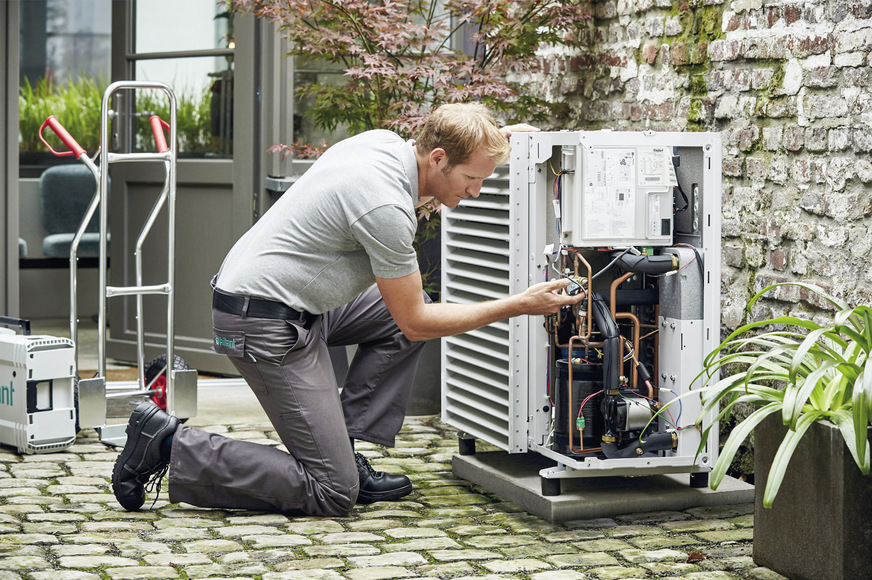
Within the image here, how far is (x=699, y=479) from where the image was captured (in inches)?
139

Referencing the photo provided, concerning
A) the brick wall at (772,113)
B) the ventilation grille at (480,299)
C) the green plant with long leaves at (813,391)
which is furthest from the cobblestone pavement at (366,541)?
the brick wall at (772,113)

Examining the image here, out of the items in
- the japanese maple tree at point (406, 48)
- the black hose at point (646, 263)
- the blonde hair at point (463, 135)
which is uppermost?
the japanese maple tree at point (406, 48)

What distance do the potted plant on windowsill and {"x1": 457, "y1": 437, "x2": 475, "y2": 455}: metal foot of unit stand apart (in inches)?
43.1

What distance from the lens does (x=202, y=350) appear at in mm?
5672

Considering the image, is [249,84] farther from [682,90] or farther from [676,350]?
[676,350]

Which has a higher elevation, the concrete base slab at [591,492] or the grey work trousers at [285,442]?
the grey work trousers at [285,442]

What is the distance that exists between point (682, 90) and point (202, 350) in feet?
8.73

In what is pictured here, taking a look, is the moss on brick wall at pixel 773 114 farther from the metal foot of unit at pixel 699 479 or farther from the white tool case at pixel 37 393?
the white tool case at pixel 37 393

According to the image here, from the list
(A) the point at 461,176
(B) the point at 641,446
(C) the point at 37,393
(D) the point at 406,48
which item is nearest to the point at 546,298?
(A) the point at 461,176

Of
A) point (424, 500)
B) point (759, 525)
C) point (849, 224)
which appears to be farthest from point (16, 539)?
point (849, 224)

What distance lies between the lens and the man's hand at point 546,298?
3162 millimetres

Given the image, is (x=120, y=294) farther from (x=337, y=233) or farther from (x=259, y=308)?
(x=337, y=233)

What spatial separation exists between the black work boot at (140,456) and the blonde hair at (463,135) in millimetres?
1103

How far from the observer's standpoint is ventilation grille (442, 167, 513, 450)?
3.57m
